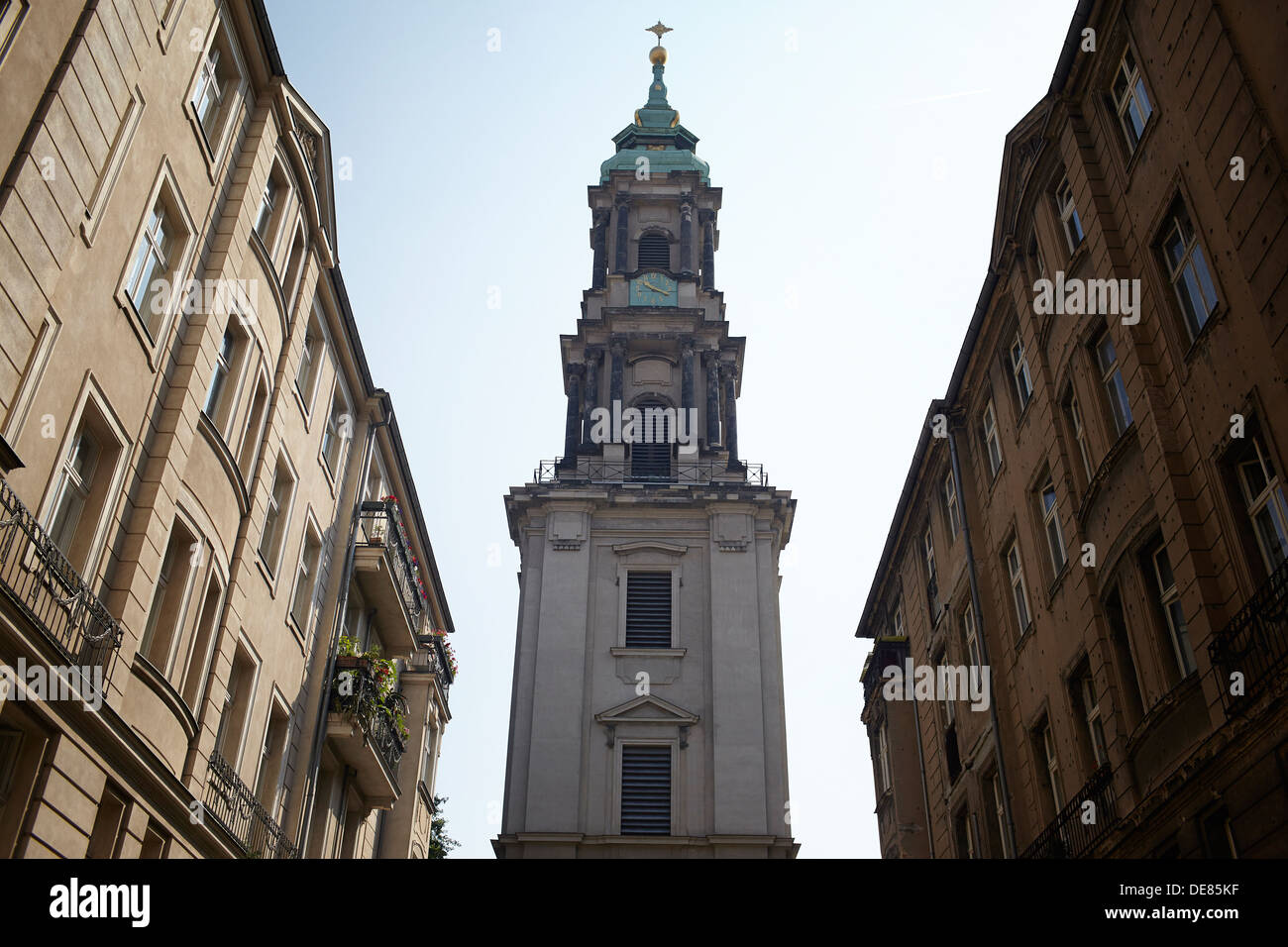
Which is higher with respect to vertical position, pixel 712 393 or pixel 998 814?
pixel 712 393

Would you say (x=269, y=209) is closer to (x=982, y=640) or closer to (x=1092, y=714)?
(x=982, y=640)

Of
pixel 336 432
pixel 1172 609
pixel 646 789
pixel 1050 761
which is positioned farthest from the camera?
pixel 646 789

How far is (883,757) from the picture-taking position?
3209cm

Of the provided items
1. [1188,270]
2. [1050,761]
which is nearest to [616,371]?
[1050,761]

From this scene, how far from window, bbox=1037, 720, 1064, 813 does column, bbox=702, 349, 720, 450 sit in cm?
2157

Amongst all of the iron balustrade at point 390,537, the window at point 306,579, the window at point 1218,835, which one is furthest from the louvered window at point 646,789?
the window at point 1218,835

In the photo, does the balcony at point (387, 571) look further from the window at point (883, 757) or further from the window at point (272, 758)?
the window at point (883, 757)

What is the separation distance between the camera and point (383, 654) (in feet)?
93.3

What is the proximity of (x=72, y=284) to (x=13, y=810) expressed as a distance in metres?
5.66

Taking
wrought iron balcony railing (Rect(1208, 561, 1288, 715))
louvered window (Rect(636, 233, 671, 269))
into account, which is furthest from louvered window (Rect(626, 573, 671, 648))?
wrought iron balcony railing (Rect(1208, 561, 1288, 715))

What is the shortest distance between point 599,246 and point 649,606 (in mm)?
18808

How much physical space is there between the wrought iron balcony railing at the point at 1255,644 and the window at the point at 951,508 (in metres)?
12.1
